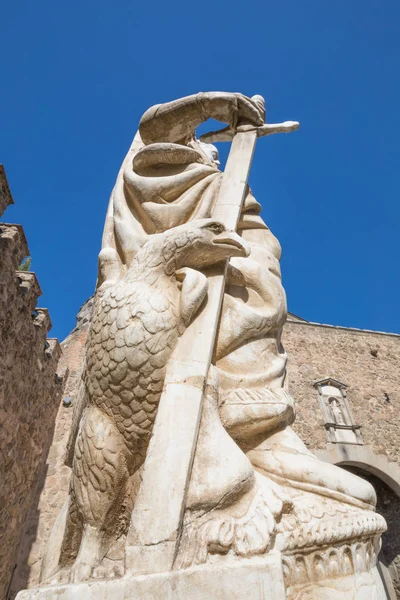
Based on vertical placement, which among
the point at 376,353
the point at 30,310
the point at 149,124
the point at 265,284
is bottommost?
the point at 265,284

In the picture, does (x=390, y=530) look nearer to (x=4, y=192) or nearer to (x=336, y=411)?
(x=336, y=411)

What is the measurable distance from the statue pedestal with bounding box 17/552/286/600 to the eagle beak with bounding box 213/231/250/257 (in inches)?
46.3

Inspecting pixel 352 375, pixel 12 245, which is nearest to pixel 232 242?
pixel 12 245

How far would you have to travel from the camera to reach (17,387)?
5605mm

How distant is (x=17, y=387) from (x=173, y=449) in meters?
5.11

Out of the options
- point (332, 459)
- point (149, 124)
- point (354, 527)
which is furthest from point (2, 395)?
point (332, 459)

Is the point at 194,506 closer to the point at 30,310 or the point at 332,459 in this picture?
the point at 30,310

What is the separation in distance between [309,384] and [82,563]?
35.4ft

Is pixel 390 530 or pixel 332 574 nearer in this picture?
pixel 332 574

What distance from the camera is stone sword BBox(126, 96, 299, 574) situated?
112 cm

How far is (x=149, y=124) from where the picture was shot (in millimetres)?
2537

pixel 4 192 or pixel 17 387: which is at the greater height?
pixel 4 192

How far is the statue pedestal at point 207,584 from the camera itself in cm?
103

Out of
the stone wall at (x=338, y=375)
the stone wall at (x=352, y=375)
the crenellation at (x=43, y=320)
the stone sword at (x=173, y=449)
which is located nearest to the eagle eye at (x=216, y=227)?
the stone sword at (x=173, y=449)
